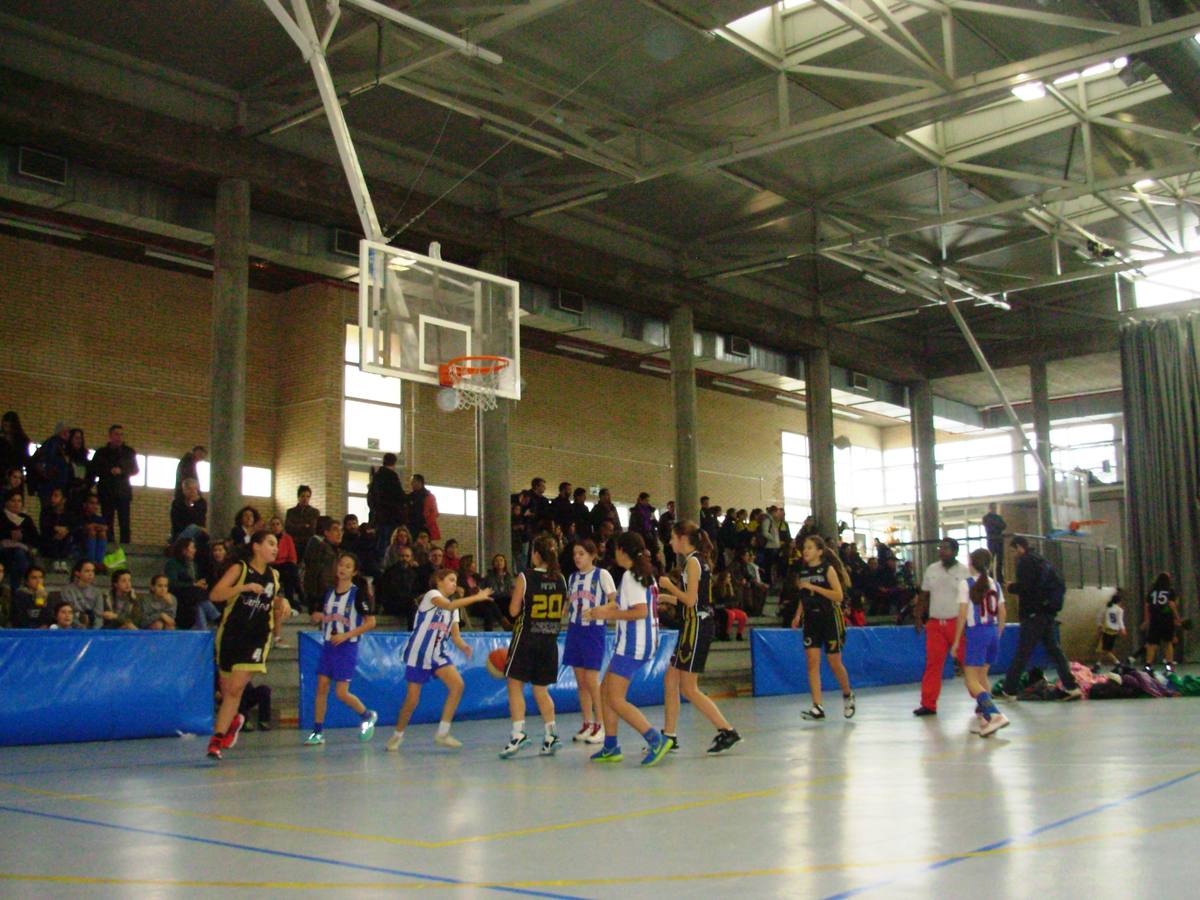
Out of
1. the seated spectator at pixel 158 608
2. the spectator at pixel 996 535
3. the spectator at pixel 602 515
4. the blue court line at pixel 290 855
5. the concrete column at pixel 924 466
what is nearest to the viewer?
the blue court line at pixel 290 855

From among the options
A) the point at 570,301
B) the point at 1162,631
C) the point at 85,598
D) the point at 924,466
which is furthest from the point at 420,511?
the point at 924,466

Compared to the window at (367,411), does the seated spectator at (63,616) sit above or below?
below

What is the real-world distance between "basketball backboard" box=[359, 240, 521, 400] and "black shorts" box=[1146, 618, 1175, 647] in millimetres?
14869

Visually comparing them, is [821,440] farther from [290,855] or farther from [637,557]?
A: [290,855]

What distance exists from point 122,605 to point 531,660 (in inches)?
264

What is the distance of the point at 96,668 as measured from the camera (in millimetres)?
12078

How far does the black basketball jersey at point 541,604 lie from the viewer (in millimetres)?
10055

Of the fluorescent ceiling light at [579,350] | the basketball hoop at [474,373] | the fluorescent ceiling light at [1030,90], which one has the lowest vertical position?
the basketball hoop at [474,373]

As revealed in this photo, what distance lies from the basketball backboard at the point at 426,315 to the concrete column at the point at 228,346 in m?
5.21

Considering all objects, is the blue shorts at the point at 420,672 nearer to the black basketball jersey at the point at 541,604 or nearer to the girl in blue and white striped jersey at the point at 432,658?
the girl in blue and white striped jersey at the point at 432,658

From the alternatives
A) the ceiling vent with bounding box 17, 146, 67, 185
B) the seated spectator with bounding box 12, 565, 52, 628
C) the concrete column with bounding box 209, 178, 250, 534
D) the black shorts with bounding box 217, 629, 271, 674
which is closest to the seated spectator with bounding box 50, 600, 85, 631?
the seated spectator with bounding box 12, 565, 52, 628

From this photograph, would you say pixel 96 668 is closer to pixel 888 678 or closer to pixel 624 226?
pixel 888 678

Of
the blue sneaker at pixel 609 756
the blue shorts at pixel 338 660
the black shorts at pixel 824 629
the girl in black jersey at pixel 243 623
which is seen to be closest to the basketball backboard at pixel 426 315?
the blue shorts at pixel 338 660

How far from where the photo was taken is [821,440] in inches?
1184
